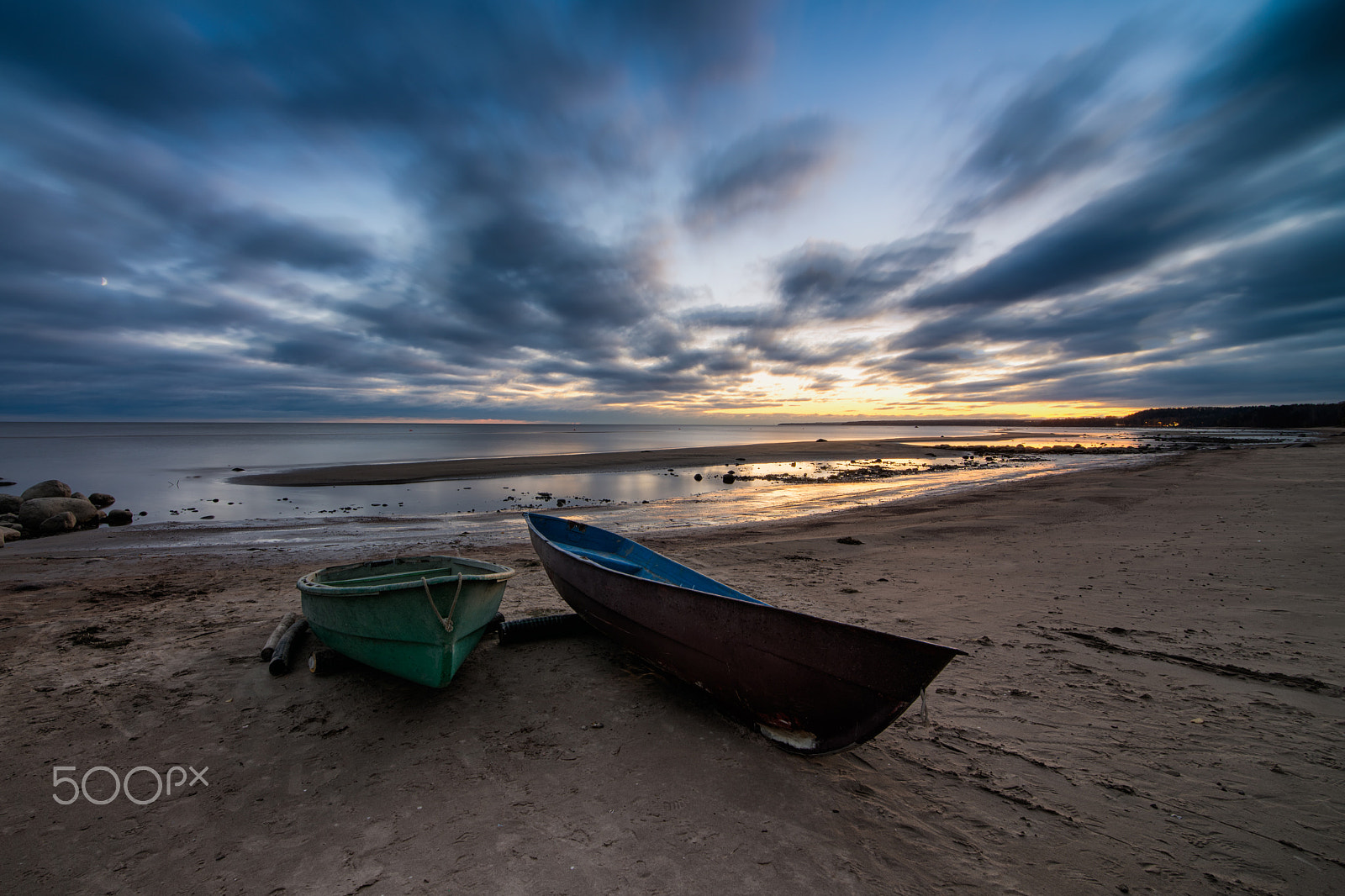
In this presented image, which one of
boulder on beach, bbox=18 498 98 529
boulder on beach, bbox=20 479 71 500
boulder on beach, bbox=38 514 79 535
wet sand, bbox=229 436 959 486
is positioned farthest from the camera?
wet sand, bbox=229 436 959 486

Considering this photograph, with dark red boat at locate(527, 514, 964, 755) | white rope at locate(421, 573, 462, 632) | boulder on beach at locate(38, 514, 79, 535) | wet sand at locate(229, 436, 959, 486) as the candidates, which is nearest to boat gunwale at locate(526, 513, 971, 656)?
dark red boat at locate(527, 514, 964, 755)

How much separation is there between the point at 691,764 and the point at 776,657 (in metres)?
1.16

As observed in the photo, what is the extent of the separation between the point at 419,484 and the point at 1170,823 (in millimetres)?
26990

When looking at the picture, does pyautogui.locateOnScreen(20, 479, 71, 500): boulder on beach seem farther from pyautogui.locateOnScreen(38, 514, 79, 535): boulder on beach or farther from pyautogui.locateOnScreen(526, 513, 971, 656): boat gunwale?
pyautogui.locateOnScreen(526, 513, 971, 656): boat gunwale

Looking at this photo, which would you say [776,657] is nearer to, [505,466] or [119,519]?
[119,519]

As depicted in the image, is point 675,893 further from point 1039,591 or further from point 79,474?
point 79,474

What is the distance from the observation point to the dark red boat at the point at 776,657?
10.4 ft

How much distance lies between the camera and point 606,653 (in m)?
5.94

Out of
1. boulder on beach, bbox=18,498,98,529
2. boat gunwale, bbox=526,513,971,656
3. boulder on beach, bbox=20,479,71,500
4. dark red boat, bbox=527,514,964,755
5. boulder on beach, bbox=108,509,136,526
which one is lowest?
dark red boat, bbox=527,514,964,755

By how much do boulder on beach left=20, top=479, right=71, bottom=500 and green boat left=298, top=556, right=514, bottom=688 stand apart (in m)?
21.1

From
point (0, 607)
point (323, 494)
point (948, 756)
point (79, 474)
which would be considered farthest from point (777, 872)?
point (79, 474)

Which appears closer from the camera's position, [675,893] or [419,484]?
[675,893]

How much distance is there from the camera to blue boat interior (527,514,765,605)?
5910 mm

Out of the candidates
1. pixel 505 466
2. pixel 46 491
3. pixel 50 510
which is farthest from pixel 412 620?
pixel 505 466
